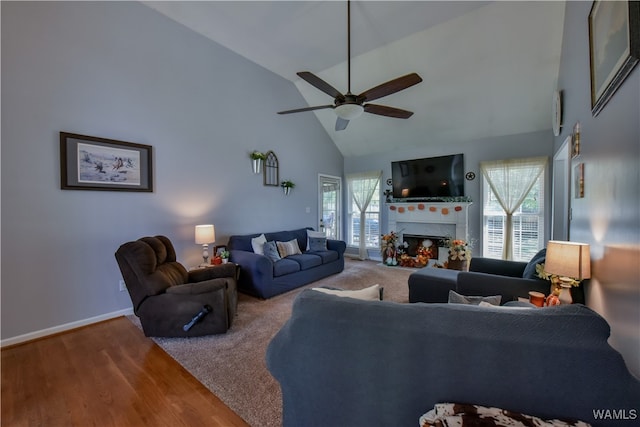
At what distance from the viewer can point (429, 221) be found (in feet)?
18.0

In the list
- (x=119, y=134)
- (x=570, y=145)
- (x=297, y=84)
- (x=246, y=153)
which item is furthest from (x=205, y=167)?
(x=570, y=145)

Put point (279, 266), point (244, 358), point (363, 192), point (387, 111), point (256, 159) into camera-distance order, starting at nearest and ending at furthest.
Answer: point (244, 358)
point (387, 111)
point (279, 266)
point (256, 159)
point (363, 192)

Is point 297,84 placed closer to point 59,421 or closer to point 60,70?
point 60,70

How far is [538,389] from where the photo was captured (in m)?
0.87

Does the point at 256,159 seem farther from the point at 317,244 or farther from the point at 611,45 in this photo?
the point at 611,45

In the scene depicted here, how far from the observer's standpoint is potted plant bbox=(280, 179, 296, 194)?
202 inches

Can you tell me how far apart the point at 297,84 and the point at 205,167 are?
2646mm

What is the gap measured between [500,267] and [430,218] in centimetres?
246

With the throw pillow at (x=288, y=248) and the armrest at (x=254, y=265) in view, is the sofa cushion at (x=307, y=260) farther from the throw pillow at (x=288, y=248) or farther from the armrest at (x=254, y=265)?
the armrest at (x=254, y=265)

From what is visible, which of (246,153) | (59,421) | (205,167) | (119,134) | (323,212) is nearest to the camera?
(59,421)

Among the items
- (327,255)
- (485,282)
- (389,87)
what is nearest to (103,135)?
(389,87)

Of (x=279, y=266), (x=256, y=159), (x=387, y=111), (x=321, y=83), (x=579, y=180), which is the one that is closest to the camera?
(x=579, y=180)

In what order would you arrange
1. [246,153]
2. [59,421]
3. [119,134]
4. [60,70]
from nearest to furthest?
[59,421]
[60,70]
[119,134]
[246,153]

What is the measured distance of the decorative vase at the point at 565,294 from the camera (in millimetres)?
1950
